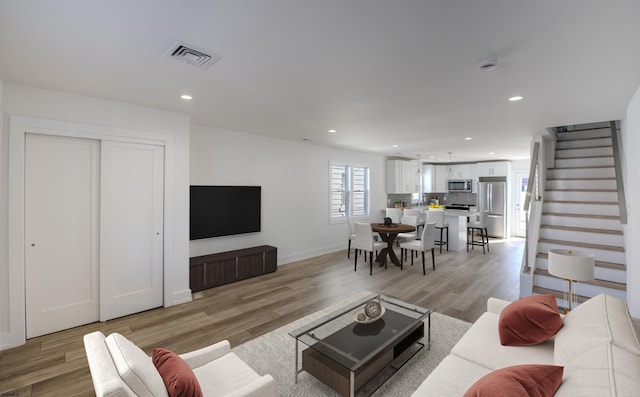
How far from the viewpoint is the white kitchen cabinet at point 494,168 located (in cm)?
900

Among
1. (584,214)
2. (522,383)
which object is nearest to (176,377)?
(522,383)

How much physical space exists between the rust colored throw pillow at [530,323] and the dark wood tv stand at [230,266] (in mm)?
3651

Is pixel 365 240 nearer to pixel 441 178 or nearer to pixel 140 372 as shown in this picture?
pixel 140 372

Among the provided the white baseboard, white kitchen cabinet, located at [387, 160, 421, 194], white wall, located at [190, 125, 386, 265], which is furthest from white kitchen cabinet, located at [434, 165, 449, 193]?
the white baseboard

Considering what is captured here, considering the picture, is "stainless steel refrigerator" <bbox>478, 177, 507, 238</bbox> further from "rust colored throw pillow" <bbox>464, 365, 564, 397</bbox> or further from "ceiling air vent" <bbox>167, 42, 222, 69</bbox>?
"ceiling air vent" <bbox>167, 42, 222, 69</bbox>

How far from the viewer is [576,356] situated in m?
1.44

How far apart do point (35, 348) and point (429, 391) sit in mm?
3503

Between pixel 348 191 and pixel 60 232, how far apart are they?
5561 millimetres

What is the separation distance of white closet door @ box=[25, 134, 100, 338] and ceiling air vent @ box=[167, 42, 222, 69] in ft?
6.07

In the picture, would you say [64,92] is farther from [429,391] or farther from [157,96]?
[429,391]

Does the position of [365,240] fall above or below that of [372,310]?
above

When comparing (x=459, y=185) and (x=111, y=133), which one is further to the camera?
(x=459, y=185)

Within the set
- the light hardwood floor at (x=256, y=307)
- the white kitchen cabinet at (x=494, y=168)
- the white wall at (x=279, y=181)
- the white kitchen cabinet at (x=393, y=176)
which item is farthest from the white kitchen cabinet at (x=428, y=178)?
the light hardwood floor at (x=256, y=307)

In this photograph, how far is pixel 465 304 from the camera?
3795mm
